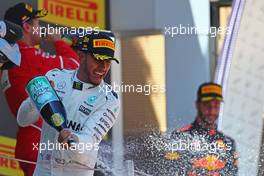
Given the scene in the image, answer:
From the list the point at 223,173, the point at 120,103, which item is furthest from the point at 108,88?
the point at 223,173

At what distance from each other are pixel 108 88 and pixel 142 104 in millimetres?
154

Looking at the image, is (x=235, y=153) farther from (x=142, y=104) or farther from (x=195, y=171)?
(x=142, y=104)

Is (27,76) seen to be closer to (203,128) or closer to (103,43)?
(103,43)

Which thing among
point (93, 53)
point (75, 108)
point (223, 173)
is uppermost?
point (93, 53)

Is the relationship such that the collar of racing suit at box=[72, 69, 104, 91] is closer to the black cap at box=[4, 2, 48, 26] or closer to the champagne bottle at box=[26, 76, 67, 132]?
the champagne bottle at box=[26, 76, 67, 132]

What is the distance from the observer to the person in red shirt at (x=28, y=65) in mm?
3457

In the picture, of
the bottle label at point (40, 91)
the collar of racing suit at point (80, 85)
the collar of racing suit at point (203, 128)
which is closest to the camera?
the bottle label at point (40, 91)

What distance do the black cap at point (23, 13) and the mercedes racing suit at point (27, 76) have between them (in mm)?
106

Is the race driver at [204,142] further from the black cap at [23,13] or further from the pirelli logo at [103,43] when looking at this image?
the black cap at [23,13]

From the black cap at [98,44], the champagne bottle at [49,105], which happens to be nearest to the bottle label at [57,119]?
the champagne bottle at [49,105]

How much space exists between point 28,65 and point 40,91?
0.21 m

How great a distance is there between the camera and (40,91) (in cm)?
331

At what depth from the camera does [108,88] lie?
11.2 feet

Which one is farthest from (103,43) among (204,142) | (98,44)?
(204,142)
